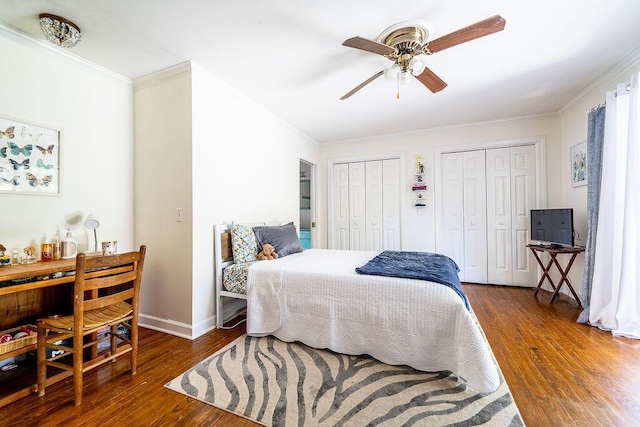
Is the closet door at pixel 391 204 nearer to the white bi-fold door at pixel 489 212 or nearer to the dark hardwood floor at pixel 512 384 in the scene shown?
the white bi-fold door at pixel 489 212

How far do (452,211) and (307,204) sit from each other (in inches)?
99.0

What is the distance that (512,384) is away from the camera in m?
1.64

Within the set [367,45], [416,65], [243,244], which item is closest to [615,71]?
[416,65]

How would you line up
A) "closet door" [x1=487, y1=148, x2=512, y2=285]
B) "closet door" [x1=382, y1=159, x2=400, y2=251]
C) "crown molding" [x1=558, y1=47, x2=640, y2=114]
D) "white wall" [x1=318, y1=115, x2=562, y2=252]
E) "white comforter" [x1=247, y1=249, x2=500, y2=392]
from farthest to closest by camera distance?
"closet door" [x1=382, y1=159, x2=400, y2=251] < "closet door" [x1=487, y1=148, x2=512, y2=285] < "white wall" [x1=318, y1=115, x2=562, y2=252] < "crown molding" [x1=558, y1=47, x2=640, y2=114] < "white comforter" [x1=247, y1=249, x2=500, y2=392]

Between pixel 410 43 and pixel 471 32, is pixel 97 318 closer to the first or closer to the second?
pixel 410 43

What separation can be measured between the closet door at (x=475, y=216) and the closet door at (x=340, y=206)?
6.21 ft

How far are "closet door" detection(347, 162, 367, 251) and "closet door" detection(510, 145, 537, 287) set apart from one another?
2191 mm

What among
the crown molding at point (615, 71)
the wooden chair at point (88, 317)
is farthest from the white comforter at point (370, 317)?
the crown molding at point (615, 71)

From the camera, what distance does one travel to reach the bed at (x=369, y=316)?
5.33 feet

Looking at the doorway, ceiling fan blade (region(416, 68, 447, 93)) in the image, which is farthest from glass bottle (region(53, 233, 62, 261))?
the doorway

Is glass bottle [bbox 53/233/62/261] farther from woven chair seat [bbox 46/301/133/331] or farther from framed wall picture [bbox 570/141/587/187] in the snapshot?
framed wall picture [bbox 570/141/587/187]

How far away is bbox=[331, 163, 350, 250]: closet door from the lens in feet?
15.6

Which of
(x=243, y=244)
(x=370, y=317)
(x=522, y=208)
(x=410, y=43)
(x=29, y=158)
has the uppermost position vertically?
(x=410, y=43)

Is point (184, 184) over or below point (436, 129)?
below
